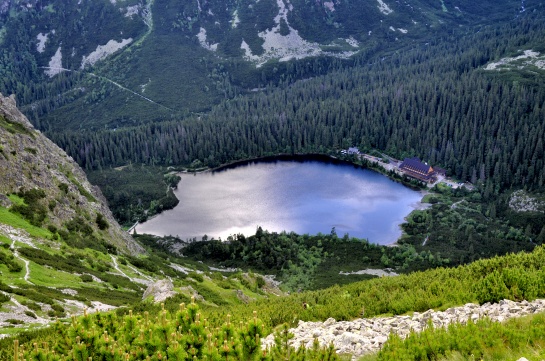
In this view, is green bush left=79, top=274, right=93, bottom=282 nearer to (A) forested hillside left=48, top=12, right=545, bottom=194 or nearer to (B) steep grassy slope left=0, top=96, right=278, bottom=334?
(B) steep grassy slope left=0, top=96, right=278, bottom=334

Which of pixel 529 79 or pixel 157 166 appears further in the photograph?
pixel 529 79

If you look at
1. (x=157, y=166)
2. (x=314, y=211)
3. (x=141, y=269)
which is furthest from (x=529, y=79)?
(x=141, y=269)

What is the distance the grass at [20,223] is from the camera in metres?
55.9

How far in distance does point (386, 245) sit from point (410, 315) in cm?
8942

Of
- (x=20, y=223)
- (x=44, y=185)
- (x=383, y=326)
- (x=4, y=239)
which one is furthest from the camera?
(x=44, y=185)

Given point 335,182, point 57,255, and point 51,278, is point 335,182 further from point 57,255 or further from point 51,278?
point 51,278

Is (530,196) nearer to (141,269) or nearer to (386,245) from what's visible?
(386,245)

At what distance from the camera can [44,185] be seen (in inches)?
2694

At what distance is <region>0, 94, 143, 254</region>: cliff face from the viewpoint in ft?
208

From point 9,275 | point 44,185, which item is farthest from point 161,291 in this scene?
point 44,185

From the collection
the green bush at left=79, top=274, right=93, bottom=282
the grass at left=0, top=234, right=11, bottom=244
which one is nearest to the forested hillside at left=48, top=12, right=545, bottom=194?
the grass at left=0, top=234, right=11, bottom=244

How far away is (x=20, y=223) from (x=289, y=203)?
89404mm

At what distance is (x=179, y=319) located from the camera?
18.2 m

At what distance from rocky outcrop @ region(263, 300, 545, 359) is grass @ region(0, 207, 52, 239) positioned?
42.8 metres
